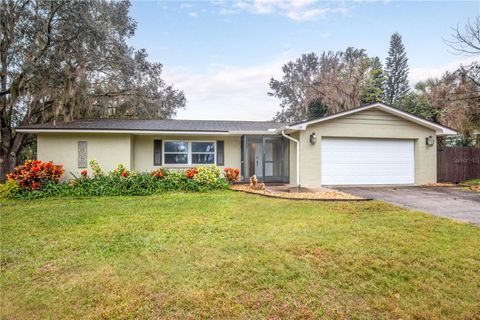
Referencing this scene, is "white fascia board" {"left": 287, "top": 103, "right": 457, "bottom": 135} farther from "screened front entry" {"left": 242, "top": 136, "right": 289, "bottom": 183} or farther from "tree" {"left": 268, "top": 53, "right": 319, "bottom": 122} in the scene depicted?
"tree" {"left": 268, "top": 53, "right": 319, "bottom": 122}

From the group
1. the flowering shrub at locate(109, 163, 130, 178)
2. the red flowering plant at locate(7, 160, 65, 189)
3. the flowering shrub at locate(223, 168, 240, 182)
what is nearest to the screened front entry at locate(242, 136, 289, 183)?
the flowering shrub at locate(223, 168, 240, 182)

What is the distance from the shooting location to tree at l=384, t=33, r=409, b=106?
3397 centimetres

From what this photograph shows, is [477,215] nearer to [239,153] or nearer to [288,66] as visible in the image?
[239,153]

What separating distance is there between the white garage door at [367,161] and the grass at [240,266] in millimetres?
4494

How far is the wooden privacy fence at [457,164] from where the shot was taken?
36.8 ft

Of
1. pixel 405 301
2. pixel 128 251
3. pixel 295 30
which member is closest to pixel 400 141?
pixel 295 30

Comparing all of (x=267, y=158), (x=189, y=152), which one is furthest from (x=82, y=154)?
(x=267, y=158)

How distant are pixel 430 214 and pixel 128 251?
20.3 feet

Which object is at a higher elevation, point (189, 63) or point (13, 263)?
point (189, 63)

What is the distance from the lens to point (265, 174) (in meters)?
12.2

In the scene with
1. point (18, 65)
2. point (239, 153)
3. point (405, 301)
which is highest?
point (18, 65)

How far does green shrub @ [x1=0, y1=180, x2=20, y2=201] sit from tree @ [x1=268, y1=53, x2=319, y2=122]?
2854 cm

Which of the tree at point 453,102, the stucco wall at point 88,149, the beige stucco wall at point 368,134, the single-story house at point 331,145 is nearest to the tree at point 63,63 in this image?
the single-story house at point 331,145

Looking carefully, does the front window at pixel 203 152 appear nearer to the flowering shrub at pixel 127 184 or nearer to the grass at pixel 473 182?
the flowering shrub at pixel 127 184
